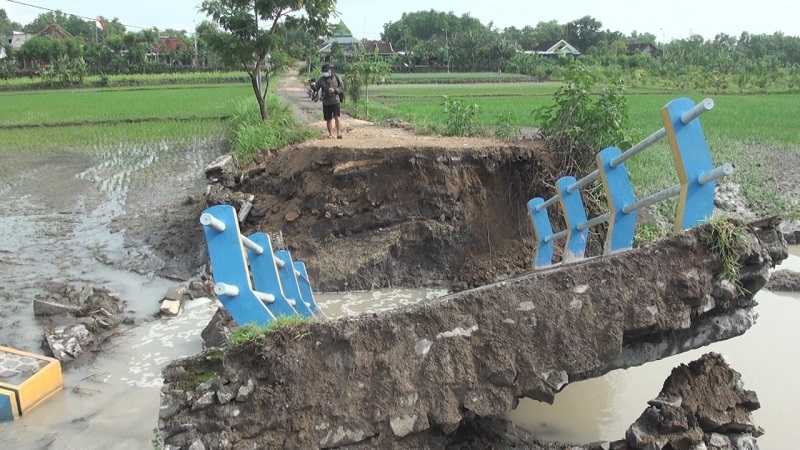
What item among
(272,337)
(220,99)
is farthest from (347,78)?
(272,337)

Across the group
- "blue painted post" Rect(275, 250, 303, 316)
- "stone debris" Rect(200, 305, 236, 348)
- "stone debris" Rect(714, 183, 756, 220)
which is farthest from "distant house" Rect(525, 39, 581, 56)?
"blue painted post" Rect(275, 250, 303, 316)

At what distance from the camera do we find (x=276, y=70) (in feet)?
55.3

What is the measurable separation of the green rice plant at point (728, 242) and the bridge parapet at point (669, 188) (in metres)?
0.19

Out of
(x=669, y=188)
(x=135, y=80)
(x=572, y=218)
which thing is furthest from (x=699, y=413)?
(x=135, y=80)

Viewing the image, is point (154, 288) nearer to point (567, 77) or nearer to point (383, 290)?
point (383, 290)

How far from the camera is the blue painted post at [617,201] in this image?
415 centimetres

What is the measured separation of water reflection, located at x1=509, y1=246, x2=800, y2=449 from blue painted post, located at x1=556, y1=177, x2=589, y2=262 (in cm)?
106

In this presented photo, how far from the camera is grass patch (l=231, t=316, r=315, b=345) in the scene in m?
3.15

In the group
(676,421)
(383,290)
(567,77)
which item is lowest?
(383,290)

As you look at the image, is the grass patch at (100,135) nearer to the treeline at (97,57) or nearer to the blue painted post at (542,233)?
the treeline at (97,57)

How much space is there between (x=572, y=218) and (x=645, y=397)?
4.90ft

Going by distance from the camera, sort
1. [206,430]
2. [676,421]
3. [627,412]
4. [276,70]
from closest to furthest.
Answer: [206,430]
[676,421]
[627,412]
[276,70]

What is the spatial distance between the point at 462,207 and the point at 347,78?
1380 cm

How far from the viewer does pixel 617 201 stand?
4.21 metres
